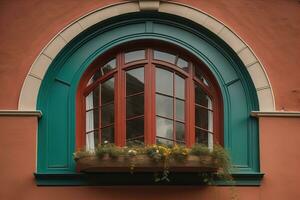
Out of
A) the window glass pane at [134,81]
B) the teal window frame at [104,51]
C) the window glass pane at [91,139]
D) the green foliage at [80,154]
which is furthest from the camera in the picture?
the window glass pane at [134,81]

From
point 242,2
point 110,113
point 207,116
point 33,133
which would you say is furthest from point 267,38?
point 33,133

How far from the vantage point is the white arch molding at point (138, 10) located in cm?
1055

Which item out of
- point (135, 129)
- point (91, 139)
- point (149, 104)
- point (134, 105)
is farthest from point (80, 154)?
point (149, 104)

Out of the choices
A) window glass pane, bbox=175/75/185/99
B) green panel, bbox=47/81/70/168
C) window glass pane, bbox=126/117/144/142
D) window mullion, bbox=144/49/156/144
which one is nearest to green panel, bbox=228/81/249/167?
window glass pane, bbox=175/75/185/99

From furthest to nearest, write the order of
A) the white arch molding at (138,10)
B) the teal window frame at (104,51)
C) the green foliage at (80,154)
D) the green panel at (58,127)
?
the white arch molding at (138,10) → the green panel at (58,127) → the teal window frame at (104,51) → the green foliage at (80,154)

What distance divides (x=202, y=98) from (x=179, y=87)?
1.17 ft

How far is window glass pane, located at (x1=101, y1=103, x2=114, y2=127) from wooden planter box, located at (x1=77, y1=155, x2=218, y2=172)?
890 millimetres

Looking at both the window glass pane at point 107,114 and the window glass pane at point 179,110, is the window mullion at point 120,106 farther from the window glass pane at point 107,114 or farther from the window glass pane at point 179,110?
the window glass pane at point 179,110

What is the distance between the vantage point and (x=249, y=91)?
10680 millimetres

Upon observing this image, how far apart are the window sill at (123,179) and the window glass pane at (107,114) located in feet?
2.75

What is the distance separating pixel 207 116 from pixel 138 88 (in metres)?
1.04

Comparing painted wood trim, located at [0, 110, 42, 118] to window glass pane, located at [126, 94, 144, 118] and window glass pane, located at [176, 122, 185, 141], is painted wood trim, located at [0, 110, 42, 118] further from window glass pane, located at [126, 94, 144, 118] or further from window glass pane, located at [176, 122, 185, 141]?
window glass pane, located at [176, 122, 185, 141]

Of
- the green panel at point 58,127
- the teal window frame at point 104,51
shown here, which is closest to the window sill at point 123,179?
the teal window frame at point 104,51

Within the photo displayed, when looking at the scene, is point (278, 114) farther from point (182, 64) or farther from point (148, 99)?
point (148, 99)
